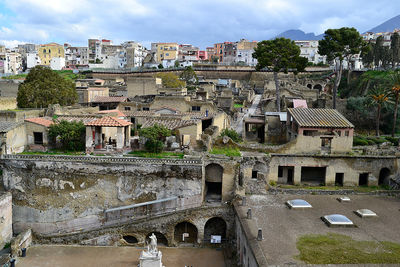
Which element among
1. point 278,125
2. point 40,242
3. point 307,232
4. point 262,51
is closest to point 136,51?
point 262,51

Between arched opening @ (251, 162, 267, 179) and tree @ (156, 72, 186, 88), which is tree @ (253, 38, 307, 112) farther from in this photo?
tree @ (156, 72, 186, 88)

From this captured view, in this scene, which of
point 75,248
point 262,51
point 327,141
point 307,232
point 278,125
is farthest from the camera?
point 262,51

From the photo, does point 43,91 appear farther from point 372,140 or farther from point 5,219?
point 372,140

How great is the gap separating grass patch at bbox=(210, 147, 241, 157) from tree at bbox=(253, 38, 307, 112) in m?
14.4

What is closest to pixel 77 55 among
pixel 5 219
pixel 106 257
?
pixel 5 219

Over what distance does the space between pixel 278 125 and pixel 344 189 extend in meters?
8.94

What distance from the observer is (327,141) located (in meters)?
28.9

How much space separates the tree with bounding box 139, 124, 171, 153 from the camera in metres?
26.0

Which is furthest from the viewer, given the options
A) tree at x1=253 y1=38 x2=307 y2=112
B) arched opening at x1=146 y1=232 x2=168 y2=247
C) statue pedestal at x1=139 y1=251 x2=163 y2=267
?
tree at x1=253 y1=38 x2=307 y2=112

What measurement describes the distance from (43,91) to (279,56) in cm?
2650

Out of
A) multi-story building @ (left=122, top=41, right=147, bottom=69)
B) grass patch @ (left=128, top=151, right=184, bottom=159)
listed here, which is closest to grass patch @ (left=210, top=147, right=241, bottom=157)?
grass patch @ (left=128, top=151, right=184, bottom=159)

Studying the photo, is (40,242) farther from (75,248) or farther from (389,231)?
(389,231)

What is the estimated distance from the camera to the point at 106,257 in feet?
72.0

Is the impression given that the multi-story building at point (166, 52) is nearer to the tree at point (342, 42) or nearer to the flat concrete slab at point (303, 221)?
the tree at point (342, 42)
